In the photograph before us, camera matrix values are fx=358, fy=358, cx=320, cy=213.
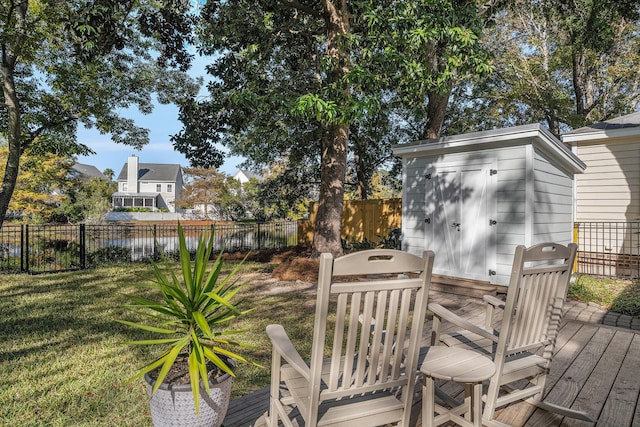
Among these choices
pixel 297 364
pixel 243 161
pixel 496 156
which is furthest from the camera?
pixel 243 161

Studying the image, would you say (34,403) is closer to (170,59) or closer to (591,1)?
(170,59)

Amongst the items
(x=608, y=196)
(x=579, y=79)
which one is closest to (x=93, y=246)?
(x=608, y=196)

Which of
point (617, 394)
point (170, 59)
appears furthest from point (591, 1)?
point (170, 59)

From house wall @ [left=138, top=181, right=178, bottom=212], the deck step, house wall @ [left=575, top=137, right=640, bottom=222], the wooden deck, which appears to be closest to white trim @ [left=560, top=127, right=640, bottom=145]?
house wall @ [left=575, top=137, right=640, bottom=222]

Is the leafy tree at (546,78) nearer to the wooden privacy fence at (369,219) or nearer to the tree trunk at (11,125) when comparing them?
the wooden privacy fence at (369,219)

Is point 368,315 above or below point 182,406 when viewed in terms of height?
above

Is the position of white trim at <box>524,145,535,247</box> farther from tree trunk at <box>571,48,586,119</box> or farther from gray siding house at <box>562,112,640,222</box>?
tree trunk at <box>571,48,586,119</box>

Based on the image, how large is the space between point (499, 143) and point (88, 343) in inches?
241

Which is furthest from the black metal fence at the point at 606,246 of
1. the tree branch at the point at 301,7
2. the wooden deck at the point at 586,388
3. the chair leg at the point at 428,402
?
the chair leg at the point at 428,402

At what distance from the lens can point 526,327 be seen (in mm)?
2094

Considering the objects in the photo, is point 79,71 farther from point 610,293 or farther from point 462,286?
point 610,293

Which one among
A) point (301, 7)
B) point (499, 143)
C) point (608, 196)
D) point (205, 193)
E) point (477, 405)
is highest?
point (301, 7)

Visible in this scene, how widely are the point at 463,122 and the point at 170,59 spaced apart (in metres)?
11.1

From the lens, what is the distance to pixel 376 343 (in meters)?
1.60
